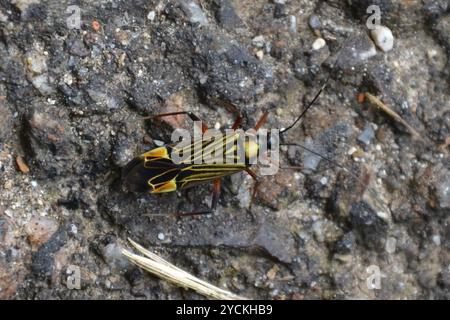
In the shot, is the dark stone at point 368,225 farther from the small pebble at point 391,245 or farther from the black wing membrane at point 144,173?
the black wing membrane at point 144,173

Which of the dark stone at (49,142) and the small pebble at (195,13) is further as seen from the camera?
the small pebble at (195,13)

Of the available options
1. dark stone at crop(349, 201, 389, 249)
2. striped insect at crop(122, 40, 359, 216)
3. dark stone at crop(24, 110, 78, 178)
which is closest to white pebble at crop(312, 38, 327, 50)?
striped insect at crop(122, 40, 359, 216)

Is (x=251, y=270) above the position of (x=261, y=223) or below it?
below

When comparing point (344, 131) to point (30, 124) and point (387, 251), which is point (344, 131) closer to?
point (387, 251)

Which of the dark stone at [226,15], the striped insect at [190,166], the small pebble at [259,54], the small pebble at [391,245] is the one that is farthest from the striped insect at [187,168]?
the small pebble at [391,245]

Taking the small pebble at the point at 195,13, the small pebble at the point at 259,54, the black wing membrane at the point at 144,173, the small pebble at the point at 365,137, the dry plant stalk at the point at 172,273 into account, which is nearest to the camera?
the black wing membrane at the point at 144,173

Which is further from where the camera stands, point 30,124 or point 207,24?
point 207,24

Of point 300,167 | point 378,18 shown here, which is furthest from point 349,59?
point 300,167
